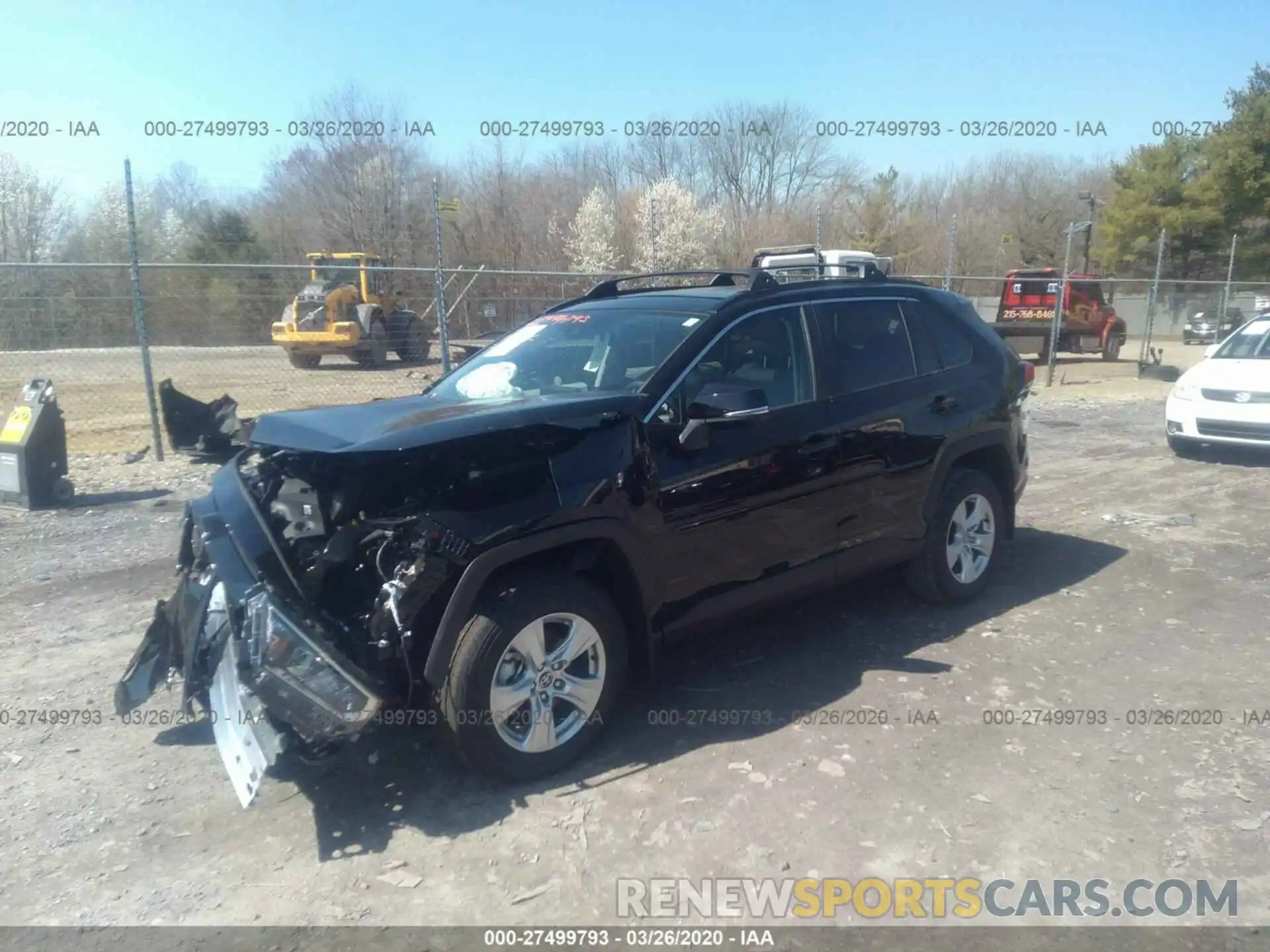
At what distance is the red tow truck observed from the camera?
2062 centimetres

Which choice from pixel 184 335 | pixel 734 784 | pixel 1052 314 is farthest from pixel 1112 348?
pixel 734 784

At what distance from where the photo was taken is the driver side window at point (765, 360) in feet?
13.9

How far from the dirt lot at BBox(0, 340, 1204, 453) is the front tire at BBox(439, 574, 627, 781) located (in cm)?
807

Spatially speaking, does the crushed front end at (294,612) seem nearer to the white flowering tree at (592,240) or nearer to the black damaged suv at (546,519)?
the black damaged suv at (546,519)

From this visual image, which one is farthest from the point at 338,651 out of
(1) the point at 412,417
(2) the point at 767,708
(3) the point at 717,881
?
(2) the point at 767,708

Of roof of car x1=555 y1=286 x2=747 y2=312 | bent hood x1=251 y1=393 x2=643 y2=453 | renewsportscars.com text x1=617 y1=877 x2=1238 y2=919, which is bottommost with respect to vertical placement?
renewsportscars.com text x1=617 y1=877 x2=1238 y2=919

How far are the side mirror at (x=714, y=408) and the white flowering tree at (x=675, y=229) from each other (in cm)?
2788

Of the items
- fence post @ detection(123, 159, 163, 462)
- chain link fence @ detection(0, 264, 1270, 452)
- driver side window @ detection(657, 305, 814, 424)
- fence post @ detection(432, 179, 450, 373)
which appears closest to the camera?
driver side window @ detection(657, 305, 814, 424)

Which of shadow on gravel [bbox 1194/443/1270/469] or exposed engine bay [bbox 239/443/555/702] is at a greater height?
exposed engine bay [bbox 239/443/555/702]

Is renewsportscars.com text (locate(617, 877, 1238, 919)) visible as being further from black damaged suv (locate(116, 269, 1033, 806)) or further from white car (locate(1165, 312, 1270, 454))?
white car (locate(1165, 312, 1270, 454))

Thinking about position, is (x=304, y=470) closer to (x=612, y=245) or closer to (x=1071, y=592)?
(x=1071, y=592)

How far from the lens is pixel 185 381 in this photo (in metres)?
16.0

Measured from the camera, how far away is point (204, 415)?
7.19 m

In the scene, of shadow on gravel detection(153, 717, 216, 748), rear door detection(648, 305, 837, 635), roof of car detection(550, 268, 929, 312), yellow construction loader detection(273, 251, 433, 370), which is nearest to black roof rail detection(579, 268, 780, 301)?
roof of car detection(550, 268, 929, 312)
